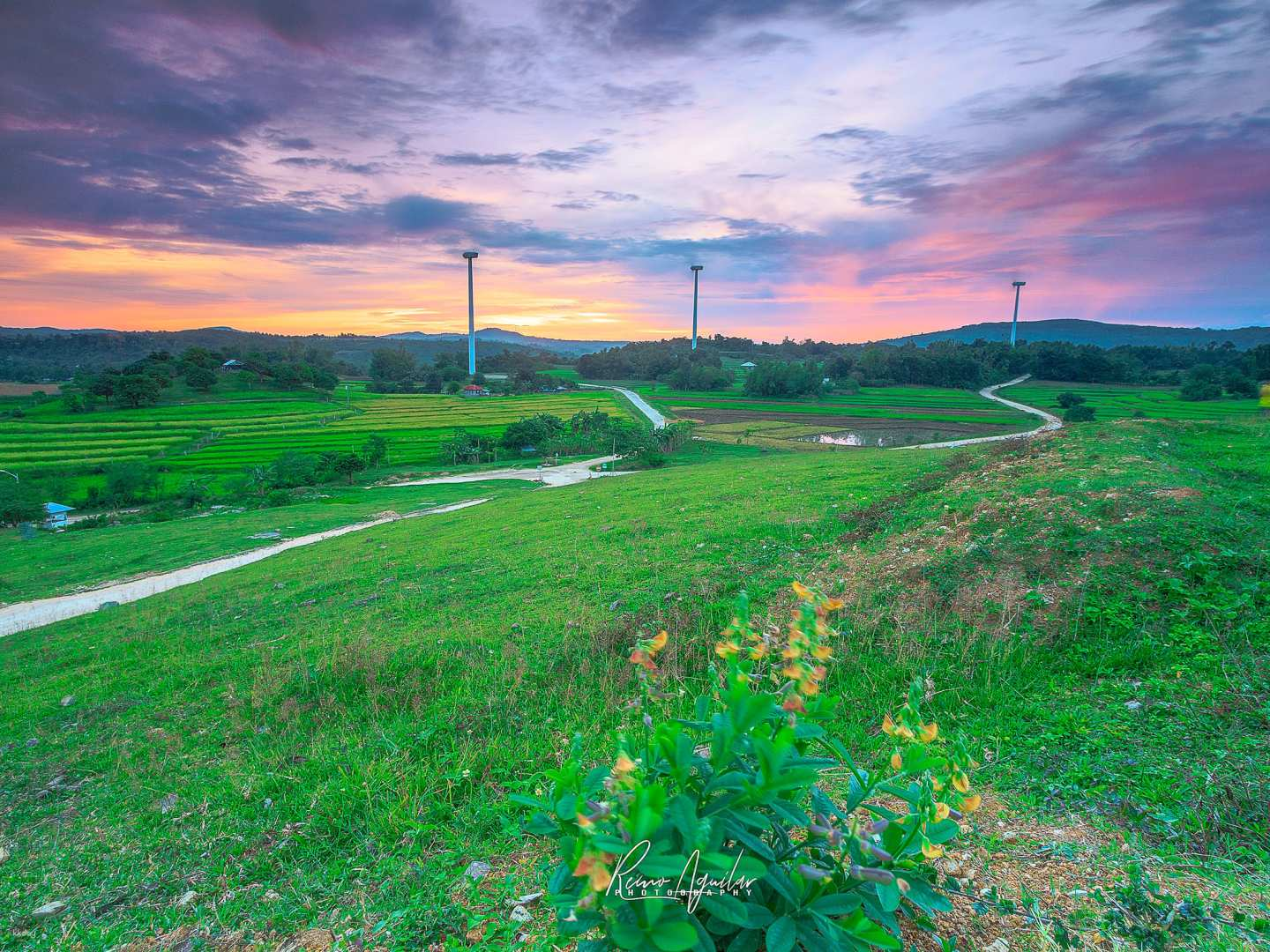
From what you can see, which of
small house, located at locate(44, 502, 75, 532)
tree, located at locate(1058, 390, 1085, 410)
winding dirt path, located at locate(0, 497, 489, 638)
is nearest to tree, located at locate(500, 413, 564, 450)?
small house, located at locate(44, 502, 75, 532)

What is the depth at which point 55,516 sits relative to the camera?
44.0m

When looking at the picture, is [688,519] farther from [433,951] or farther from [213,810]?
[433,951]

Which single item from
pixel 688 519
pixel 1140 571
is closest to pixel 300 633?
pixel 688 519

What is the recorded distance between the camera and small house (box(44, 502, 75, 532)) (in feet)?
139

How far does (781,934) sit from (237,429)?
88.7 m

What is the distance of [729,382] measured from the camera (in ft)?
420

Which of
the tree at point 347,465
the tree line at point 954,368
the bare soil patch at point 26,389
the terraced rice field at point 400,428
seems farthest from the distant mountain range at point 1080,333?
the bare soil patch at point 26,389

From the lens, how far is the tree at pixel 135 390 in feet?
277

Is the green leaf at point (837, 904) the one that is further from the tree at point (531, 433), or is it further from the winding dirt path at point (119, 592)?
the tree at point (531, 433)

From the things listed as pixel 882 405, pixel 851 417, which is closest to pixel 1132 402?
pixel 851 417

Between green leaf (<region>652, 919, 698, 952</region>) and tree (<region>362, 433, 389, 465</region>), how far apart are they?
60829mm

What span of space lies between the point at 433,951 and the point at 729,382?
12849cm

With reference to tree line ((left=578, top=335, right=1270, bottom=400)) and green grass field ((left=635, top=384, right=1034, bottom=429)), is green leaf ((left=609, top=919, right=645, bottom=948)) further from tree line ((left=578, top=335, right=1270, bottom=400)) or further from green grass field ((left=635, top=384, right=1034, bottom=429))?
tree line ((left=578, top=335, right=1270, bottom=400))

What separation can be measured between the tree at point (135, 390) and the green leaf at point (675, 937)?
109425mm
